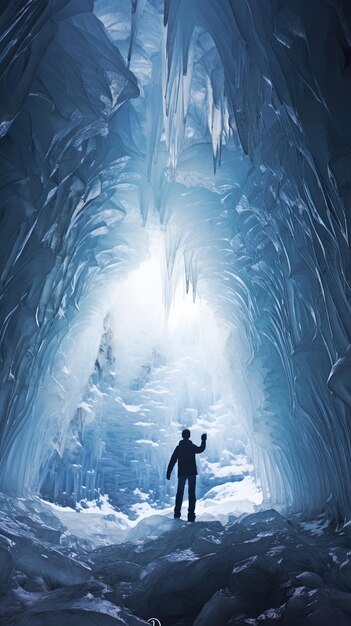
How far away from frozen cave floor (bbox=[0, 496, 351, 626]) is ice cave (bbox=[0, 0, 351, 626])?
0.07ft

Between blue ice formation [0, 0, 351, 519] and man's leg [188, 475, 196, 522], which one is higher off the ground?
blue ice formation [0, 0, 351, 519]

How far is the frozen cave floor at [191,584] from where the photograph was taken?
240 centimetres

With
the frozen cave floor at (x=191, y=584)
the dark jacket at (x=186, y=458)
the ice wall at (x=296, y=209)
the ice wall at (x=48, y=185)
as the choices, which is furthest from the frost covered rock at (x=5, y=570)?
the dark jacket at (x=186, y=458)

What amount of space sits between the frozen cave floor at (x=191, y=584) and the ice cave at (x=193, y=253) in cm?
2

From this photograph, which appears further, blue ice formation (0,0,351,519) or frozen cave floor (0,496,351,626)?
blue ice formation (0,0,351,519)

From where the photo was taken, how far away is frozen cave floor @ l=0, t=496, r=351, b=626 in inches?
94.7

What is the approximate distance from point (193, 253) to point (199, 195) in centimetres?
183

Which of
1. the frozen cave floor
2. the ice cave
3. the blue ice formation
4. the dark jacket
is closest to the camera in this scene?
the frozen cave floor

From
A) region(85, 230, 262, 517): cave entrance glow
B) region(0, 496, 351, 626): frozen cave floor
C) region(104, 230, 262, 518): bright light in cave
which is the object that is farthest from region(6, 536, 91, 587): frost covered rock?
region(104, 230, 262, 518): bright light in cave

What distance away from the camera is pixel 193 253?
10.8 metres

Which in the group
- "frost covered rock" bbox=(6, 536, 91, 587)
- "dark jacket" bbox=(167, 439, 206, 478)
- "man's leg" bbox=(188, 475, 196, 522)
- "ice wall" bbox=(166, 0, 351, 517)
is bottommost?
"frost covered rock" bbox=(6, 536, 91, 587)

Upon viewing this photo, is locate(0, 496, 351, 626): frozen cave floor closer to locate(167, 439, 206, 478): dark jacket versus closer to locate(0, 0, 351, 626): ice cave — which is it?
locate(0, 0, 351, 626): ice cave

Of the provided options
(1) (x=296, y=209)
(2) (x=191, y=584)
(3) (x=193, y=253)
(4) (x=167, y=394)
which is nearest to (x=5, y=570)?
(2) (x=191, y=584)

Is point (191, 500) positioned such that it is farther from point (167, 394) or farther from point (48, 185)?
point (167, 394)
